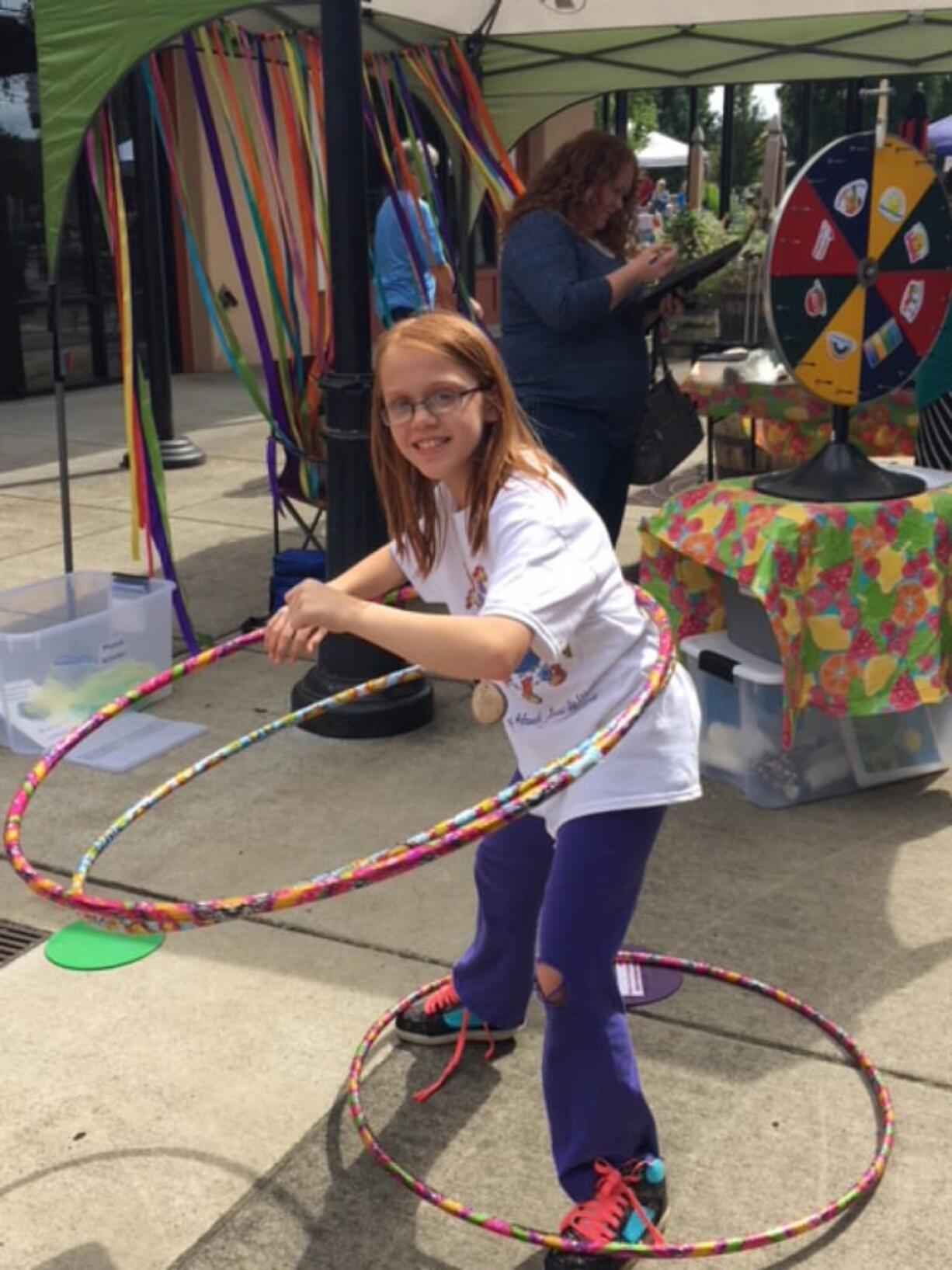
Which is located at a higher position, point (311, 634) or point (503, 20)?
point (503, 20)

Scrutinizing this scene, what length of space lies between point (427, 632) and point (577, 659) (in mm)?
431

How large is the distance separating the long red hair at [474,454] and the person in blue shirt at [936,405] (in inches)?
114

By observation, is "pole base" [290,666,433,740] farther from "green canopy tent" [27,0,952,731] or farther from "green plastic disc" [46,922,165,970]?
"green plastic disc" [46,922,165,970]

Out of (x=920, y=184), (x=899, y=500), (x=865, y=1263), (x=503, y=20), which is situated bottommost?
(x=865, y=1263)

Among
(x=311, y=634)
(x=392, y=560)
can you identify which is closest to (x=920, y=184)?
(x=392, y=560)

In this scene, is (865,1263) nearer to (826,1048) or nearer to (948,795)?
(826,1048)

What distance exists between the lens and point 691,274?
4.84 m

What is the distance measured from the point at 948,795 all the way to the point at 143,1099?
261cm

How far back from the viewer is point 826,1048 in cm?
298

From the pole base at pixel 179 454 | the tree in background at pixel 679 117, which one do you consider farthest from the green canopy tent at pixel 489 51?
the tree in background at pixel 679 117

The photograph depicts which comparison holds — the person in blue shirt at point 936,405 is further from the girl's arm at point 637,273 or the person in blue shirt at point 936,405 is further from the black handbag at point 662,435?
the girl's arm at point 637,273

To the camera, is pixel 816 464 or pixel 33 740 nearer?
pixel 816 464

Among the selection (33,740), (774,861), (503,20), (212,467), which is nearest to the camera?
(774,861)

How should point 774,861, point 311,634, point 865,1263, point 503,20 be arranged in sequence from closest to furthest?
1. point 311,634
2. point 865,1263
3. point 774,861
4. point 503,20
